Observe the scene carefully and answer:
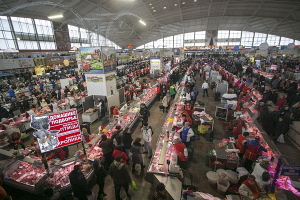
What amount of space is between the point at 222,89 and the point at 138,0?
28.8 metres

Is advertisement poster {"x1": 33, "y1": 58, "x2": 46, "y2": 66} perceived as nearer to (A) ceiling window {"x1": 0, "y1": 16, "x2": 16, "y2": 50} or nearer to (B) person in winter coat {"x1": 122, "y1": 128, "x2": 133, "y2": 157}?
(A) ceiling window {"x1": 0, "y1": 16, "x2": 16, "y2": 50}

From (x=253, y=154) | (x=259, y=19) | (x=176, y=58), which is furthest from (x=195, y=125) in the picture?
(x=259, y=19)

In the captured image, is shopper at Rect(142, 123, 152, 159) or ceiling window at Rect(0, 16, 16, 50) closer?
shopper at Rect(142, 123, 152, 159)

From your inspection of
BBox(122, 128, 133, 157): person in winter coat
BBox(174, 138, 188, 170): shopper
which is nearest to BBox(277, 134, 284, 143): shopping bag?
BBox(174, 138, 188, 170): shopper

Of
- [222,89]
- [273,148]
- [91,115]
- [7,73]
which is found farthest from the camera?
[7,73]

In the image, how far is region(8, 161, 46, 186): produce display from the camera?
192 inches

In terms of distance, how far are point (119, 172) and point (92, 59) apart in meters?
8.82

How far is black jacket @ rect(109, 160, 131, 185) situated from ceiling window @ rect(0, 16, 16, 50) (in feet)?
123

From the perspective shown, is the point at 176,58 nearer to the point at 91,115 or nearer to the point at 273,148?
the point at 91,115

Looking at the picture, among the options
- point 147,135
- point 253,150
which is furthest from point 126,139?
point 253,150

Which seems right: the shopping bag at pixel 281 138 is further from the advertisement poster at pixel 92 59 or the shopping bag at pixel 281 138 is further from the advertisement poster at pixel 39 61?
the advertisement poster at pixel 39 61

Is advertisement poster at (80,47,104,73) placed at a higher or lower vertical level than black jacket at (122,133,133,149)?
higher

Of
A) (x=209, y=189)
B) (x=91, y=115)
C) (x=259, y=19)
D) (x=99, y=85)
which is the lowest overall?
(x=209, y=189)

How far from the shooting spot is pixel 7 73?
20.4 m
